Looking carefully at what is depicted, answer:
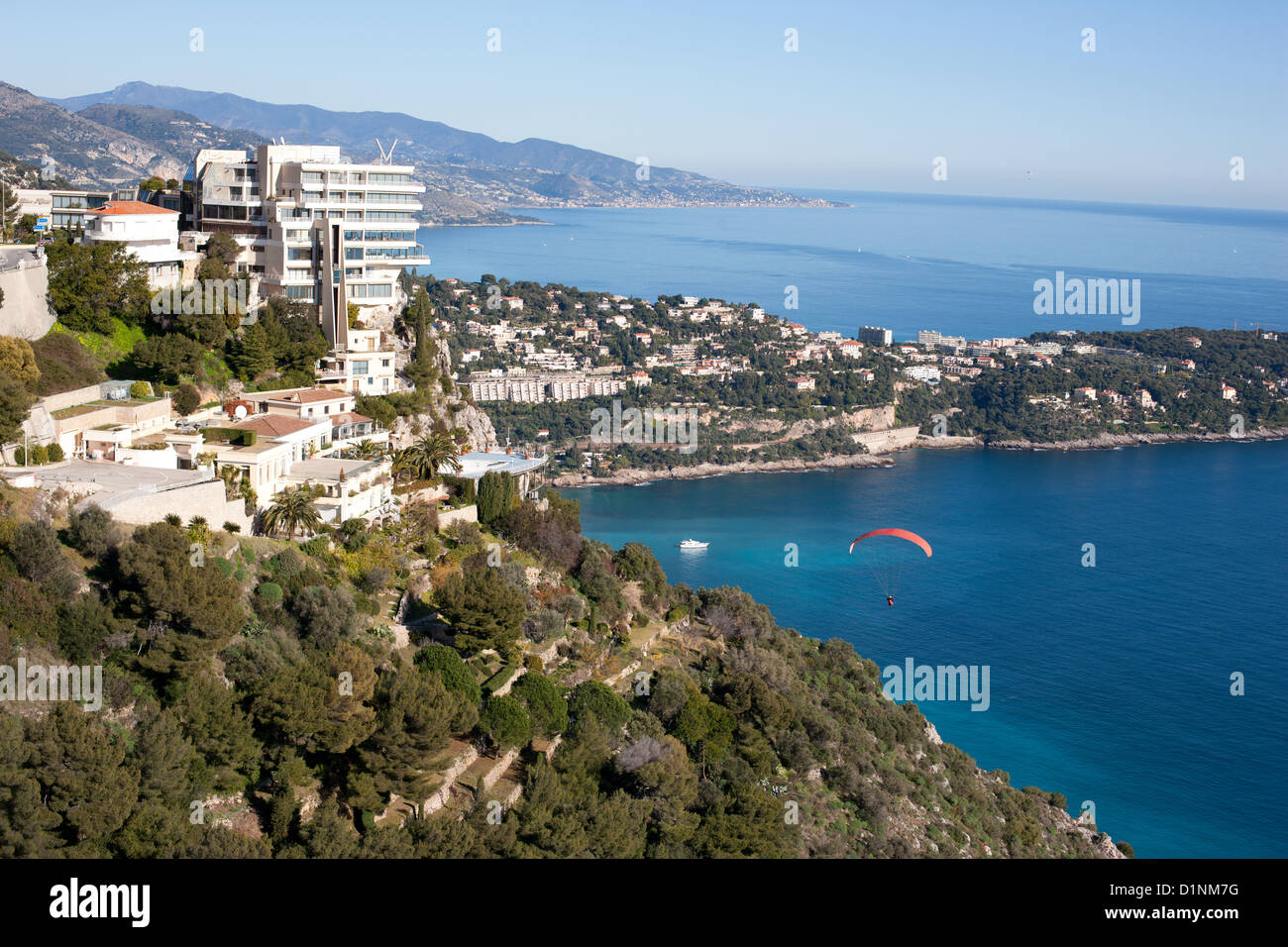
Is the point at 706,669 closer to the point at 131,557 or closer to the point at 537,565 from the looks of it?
the point at 537,565

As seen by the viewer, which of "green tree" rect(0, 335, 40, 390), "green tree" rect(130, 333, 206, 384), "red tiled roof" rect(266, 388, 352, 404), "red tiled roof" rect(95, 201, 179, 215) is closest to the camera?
"green tree" rect(0, 335, 40, 390)

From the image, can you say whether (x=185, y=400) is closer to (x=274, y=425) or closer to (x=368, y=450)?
(x=274, y=425)

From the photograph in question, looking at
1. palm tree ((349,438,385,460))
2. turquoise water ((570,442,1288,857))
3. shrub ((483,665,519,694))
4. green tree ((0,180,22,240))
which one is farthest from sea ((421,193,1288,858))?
green tree ((0,180,22,240))

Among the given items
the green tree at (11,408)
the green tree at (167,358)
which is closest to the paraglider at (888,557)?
the green tree at (167,358)

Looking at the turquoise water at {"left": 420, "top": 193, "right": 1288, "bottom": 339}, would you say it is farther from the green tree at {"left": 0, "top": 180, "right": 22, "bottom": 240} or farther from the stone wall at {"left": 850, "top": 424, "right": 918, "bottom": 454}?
the green tree at {"left": 0, "top": 180, "right": 22, "bottom": 240}

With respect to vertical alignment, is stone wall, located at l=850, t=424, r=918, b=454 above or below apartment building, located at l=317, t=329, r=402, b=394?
below

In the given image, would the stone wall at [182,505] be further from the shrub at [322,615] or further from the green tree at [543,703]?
the green tree at [543,703]
